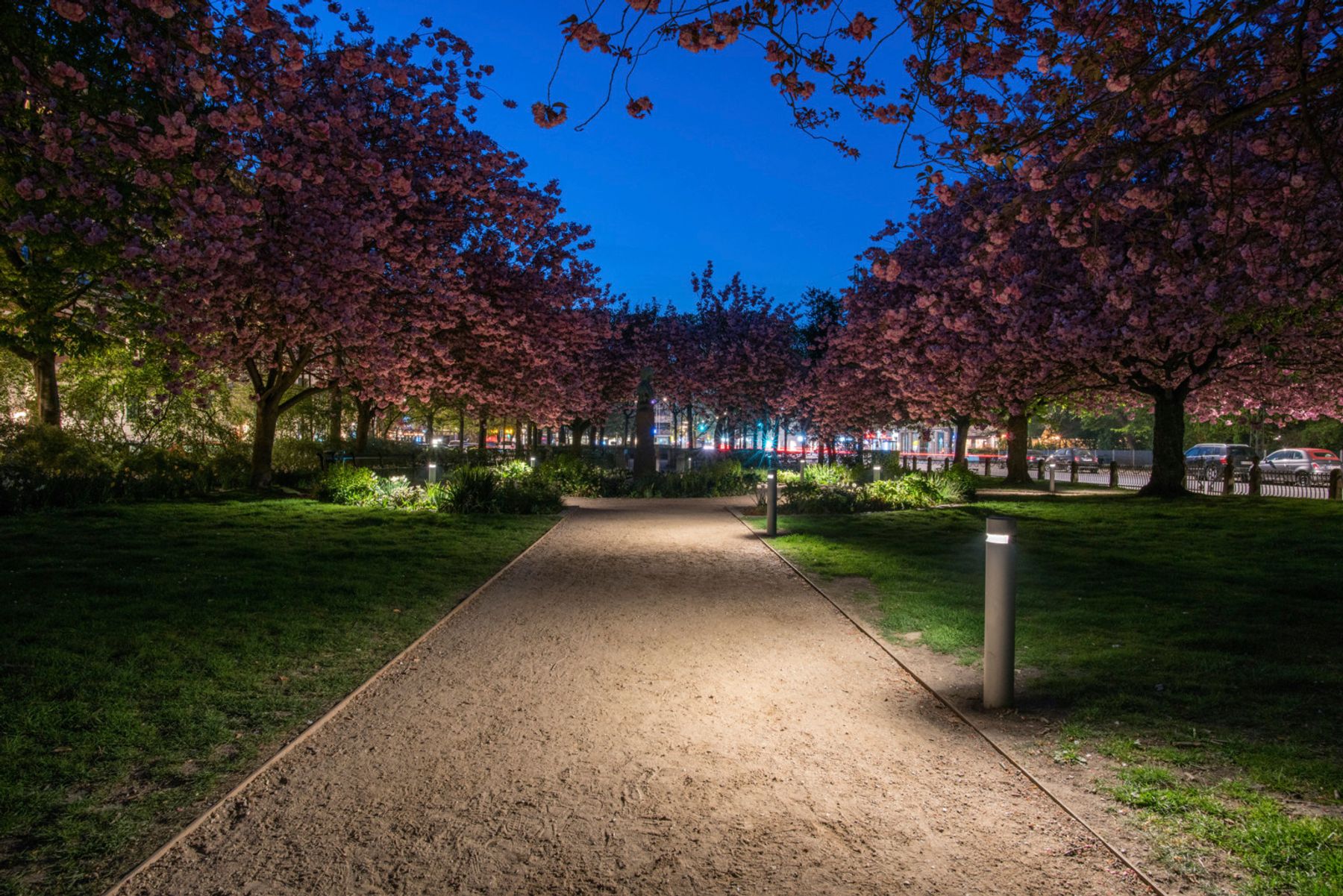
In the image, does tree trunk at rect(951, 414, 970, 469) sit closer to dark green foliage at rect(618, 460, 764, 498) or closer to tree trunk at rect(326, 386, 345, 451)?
dark green foliage at rect(618, 460, 764, 498)

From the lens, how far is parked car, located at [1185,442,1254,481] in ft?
104

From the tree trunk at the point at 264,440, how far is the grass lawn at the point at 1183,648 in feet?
47.5

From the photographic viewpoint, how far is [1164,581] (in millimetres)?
8820

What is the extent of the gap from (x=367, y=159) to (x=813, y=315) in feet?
110

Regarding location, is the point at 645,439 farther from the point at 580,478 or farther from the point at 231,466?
the point at 231,466

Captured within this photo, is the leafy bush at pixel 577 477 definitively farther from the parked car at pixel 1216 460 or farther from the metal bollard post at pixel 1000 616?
the parked car at pixel 1216 460

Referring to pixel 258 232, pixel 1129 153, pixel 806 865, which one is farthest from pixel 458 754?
pixel 258 232

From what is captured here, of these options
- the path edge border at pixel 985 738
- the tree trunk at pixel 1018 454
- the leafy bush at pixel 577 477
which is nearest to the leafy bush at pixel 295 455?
the leafy bush at pixel 577 477

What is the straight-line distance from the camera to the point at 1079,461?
48844mm

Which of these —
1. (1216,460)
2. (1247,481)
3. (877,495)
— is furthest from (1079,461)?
(877,495)

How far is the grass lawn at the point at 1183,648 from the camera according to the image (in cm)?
327

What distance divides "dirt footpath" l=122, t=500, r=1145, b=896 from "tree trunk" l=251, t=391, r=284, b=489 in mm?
15910

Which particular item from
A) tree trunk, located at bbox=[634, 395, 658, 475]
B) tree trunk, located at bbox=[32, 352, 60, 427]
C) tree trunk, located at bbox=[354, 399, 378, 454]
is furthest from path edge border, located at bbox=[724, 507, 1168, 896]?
tree trunk, located at bbox=[354, 399, 378, 454]

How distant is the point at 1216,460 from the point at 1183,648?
39134 millimetres
